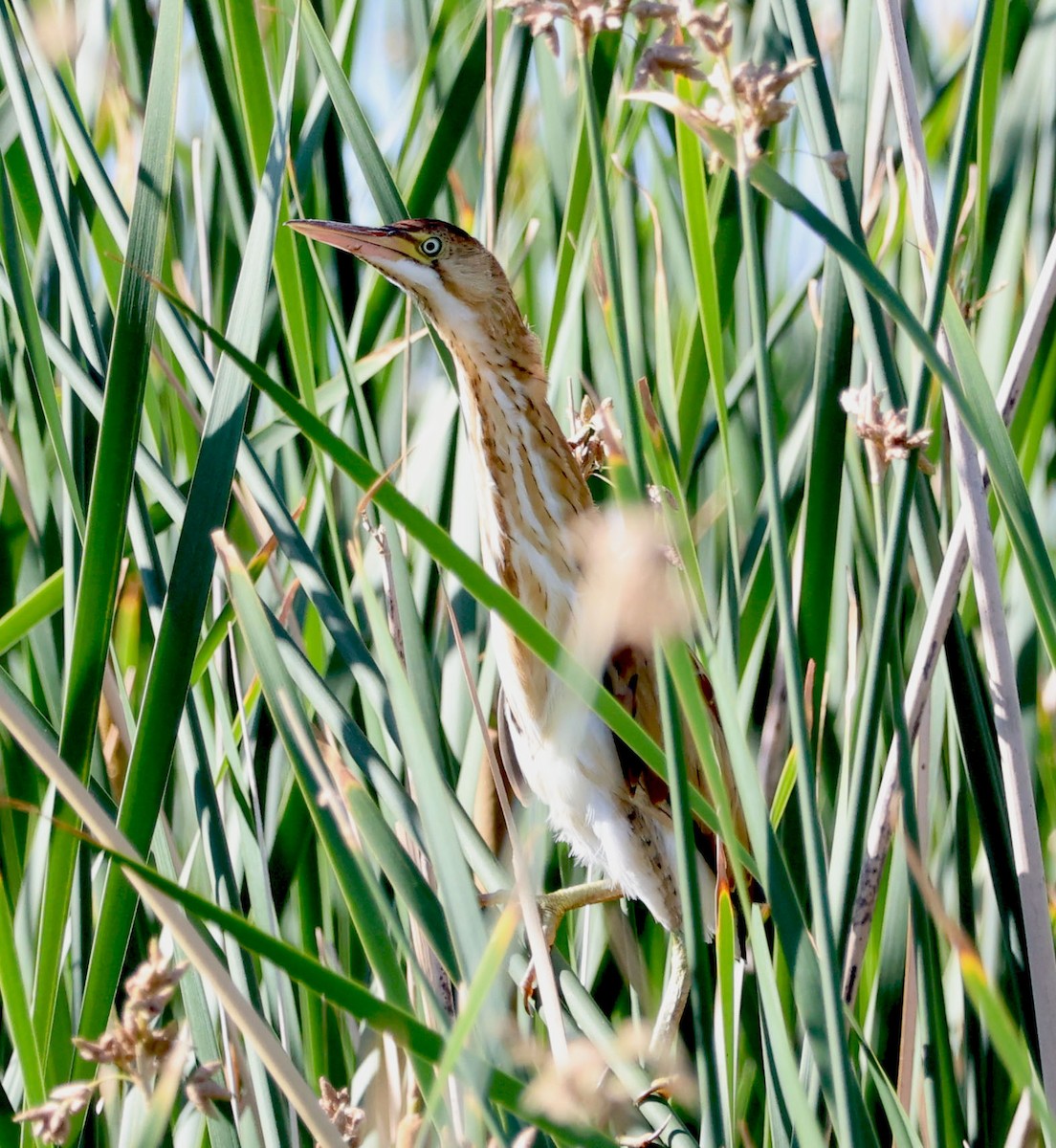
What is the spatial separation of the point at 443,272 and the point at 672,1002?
85 centimetres

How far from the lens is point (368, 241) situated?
118 centimetres

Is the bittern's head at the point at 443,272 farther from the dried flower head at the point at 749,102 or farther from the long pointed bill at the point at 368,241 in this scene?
the dried flower head at the point at 749,102

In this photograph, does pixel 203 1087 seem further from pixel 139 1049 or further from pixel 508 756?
pixel 508 756

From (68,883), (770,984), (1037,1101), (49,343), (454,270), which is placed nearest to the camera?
(1037,1101)

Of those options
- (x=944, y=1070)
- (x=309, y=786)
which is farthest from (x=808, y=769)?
(x=944, y=1070)

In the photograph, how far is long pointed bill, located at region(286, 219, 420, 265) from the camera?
45.1 inches

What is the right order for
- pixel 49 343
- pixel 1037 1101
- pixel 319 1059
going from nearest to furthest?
1. pixel 1037 1101
2. pixel 49 343
3. pixel 319 1059

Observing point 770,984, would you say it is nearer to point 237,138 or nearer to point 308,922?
point 308,922

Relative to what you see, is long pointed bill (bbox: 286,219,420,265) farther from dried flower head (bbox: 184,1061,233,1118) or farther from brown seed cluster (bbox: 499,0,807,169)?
dried flower head (bbox: 184,1061,233,1118)

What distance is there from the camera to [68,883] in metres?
0.84

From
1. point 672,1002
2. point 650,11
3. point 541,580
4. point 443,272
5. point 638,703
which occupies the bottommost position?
point 672,1002

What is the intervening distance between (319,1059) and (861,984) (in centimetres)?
49

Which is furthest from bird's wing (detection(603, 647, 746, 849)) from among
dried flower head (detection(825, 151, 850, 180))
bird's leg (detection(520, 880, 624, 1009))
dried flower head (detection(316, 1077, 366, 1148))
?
dried flower head (detection(825, 151, 850, 180))

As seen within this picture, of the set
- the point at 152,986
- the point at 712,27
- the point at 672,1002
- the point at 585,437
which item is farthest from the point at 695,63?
the point at 672,1002
